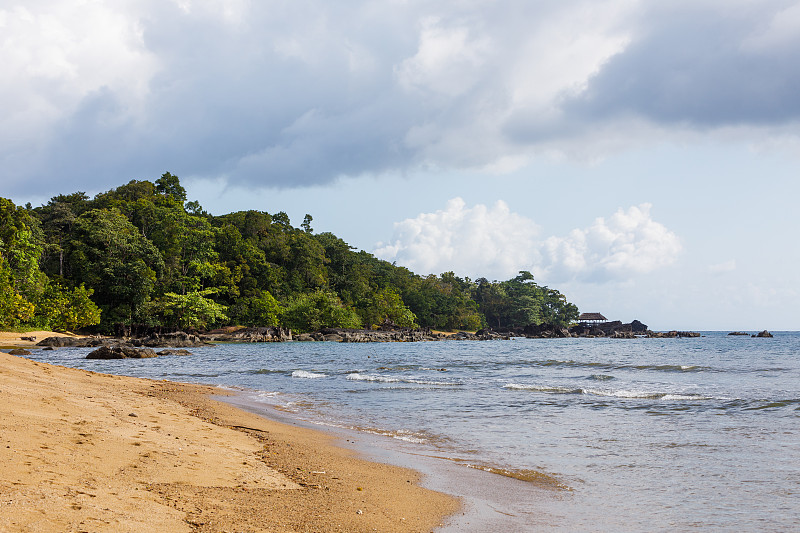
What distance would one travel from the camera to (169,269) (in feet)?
230

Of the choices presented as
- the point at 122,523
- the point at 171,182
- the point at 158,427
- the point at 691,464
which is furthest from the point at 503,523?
the point at 171,182

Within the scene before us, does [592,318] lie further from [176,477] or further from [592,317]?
[176,477]

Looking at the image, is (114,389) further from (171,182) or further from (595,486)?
(171,182)

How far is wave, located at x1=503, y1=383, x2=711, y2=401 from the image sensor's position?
1672cm

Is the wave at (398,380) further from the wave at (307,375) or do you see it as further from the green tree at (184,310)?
the green tree at (184,310)

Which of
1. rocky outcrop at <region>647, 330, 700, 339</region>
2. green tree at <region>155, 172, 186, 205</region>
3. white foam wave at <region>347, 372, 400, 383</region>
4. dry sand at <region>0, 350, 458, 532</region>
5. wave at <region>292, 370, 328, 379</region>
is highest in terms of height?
green tree at <region>155, 172, 186, 205</region>

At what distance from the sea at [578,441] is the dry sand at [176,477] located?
2.65ft

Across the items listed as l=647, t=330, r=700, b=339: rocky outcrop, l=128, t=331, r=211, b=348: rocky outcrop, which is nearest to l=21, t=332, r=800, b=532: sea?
l=128, t=331, r=211, b=348: rocky outcrop

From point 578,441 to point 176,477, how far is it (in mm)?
7311

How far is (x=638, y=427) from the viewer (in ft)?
38.9

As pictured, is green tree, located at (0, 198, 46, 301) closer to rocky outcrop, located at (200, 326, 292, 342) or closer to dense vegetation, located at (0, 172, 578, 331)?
dense vegetation, located at (0, 172, 578, 331)

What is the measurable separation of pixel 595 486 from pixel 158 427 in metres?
6.74

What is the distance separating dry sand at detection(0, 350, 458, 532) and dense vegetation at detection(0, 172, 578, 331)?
43.5 metres

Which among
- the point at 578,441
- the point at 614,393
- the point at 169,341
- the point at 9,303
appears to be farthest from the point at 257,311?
the point at 578,441
